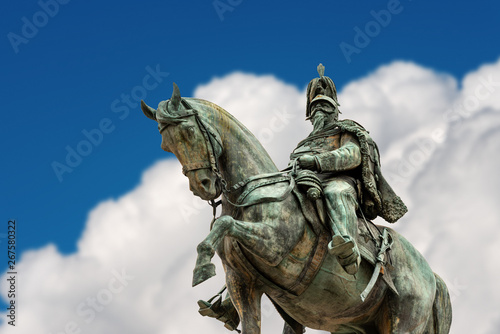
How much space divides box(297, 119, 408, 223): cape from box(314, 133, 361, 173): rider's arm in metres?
0.17

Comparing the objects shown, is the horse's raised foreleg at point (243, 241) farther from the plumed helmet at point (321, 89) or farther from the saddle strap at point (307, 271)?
the plumed helmet at point (321, 89)

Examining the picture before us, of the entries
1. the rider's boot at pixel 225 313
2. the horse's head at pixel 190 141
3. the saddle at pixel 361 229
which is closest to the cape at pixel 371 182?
the saddle at pixel 361 229

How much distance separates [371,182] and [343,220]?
1.39 m

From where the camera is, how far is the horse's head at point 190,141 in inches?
437

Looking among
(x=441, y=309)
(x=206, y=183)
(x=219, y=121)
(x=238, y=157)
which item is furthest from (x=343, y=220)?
(x=441, y=309)

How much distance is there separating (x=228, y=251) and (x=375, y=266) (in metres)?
2.19

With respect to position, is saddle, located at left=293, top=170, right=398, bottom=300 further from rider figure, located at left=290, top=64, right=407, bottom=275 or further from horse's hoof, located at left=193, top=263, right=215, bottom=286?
horse's hoof, located at left=193, top=263, right=215, bottom=286

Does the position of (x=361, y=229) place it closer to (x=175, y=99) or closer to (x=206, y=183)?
(x=206, y=183)

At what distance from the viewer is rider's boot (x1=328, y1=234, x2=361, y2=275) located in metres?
10.9

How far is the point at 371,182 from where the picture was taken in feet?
41.2

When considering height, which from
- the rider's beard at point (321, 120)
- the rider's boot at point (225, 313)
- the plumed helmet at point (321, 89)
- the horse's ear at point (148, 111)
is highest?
the plumed helmet at point (321, 89)

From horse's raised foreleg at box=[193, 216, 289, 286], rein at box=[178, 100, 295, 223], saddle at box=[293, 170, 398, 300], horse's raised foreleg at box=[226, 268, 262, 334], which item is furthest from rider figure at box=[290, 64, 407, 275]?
horse's raised foreleg at box=[226, 268, 262, 334]

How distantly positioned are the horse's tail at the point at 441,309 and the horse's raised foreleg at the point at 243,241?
328cm

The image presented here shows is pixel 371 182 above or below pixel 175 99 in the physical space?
below
